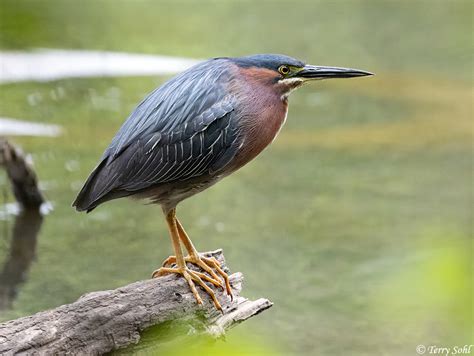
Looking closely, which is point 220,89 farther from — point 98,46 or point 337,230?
point 98,46

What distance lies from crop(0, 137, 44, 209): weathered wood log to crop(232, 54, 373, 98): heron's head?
3.45 m

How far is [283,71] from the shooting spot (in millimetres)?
4418

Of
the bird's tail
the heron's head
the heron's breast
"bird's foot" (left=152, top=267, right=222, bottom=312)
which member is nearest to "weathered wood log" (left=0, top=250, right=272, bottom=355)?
"bird's foot" (left=152, top=267, right=222, bottom=312)

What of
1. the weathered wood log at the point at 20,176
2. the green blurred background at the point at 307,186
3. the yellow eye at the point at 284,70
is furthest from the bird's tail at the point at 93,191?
the weathered wood log at the point at 20,176

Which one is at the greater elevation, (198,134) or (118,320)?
(198,134)

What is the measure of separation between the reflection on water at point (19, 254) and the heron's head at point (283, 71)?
2.90 m

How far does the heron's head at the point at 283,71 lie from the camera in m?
4.38

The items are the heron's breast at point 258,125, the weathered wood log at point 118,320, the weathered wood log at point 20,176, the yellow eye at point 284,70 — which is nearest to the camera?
the weathered wood log at point 118,320

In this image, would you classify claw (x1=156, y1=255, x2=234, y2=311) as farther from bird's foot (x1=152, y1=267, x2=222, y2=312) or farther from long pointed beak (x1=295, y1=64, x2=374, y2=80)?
long pointed beak (x1=295, y1=64, x2=374, y2=80)

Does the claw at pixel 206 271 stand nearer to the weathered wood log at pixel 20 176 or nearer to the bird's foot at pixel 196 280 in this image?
the bird's foot at pixel 196 280

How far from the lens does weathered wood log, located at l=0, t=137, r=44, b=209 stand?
7.37m

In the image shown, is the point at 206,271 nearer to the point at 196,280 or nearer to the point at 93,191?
the point at 196,280

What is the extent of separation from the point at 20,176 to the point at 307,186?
278cm

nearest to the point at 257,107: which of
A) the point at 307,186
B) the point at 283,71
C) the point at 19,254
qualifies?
the point at 283,71
